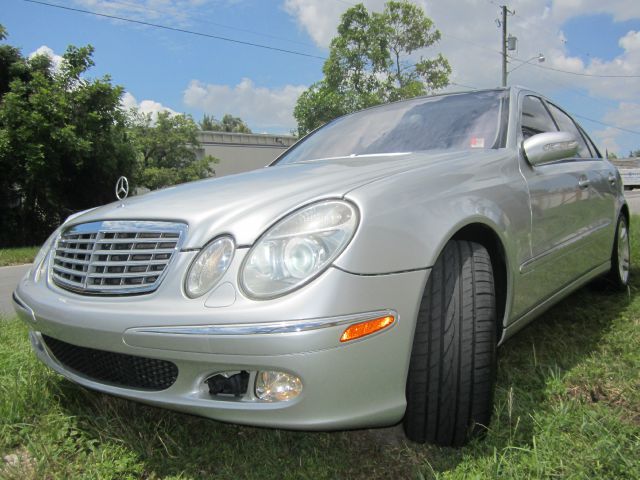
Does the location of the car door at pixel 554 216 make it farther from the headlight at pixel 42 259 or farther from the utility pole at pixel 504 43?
the utility pole at pixel 504 43

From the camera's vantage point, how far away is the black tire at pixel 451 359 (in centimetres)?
163

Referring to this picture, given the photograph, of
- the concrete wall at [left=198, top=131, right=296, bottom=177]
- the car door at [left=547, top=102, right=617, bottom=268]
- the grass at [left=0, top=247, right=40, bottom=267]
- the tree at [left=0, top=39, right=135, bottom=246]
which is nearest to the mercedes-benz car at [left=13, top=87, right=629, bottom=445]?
the car door at [left=547, top=102, right=617, bottom=268]

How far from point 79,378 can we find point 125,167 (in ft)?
47.3

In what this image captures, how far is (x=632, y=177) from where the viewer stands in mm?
29594

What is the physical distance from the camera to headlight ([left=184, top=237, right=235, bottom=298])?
1.49m

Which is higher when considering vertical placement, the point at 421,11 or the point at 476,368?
the point at 421,11

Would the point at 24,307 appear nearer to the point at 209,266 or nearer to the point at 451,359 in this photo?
the point at 209,266

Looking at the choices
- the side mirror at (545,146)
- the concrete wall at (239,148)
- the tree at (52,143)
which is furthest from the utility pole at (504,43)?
the side mirror at (545,146)

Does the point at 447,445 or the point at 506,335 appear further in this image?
the point at 506,335

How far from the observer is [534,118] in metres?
2.83

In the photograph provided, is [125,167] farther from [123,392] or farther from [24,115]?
[123,392]

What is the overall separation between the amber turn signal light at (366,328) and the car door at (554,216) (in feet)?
2.96

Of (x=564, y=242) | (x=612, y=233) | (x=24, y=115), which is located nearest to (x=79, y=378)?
(x=564, y=242)

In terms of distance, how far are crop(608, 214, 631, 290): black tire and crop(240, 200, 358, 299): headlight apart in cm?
273
